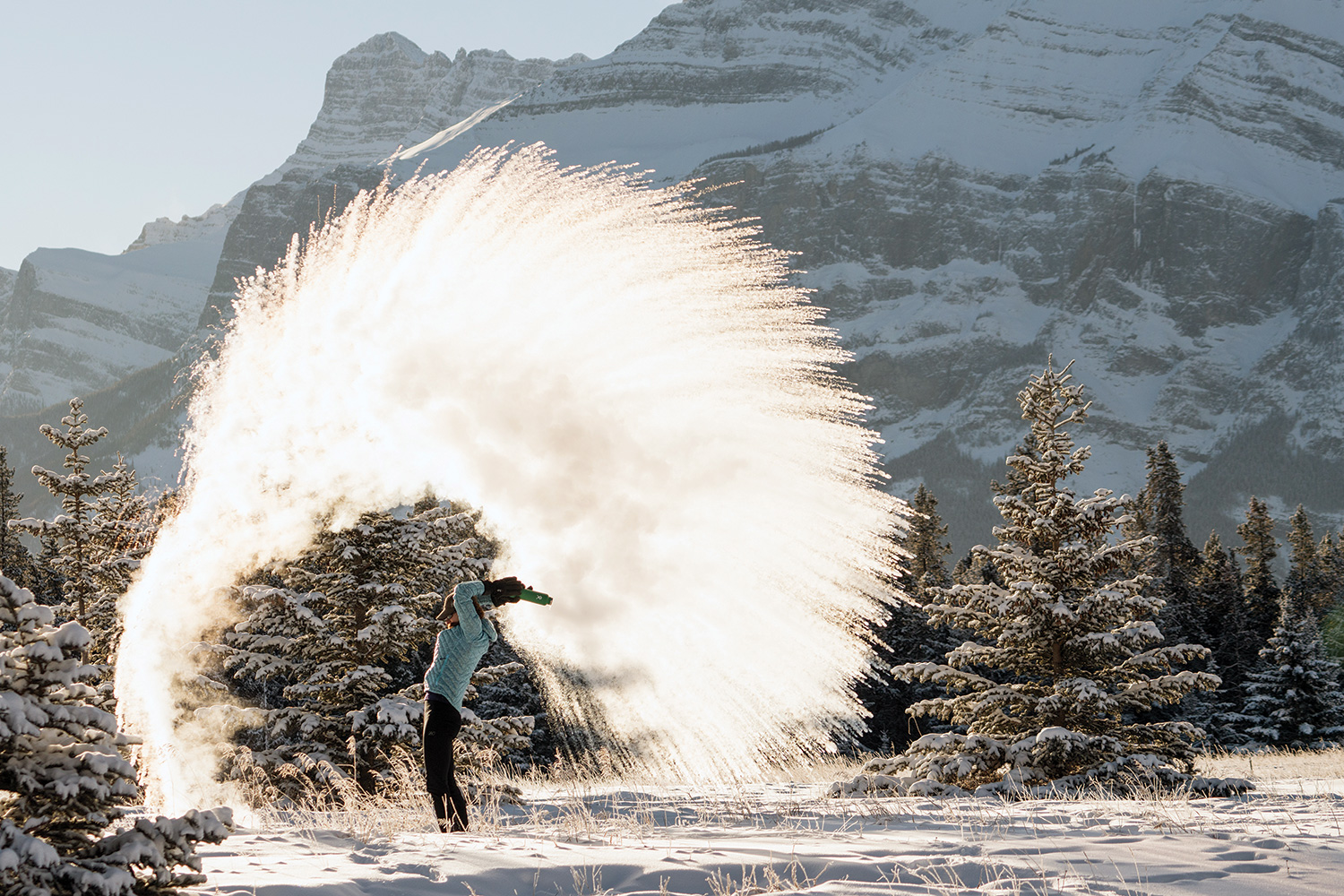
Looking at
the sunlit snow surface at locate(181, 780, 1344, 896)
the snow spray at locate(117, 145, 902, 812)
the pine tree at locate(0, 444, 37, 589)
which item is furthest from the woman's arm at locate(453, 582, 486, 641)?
the pine tree at locate(0, 444, 37, 589)

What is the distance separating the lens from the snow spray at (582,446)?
488 inches

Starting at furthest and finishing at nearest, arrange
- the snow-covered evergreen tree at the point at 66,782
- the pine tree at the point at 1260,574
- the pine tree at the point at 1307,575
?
the pine tree at the point at 1307,575, the pine tree at the point at 1260,574, the snow-covered evergreen tree at the point at 66,782

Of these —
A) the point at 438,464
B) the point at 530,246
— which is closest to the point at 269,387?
the point at 438,464

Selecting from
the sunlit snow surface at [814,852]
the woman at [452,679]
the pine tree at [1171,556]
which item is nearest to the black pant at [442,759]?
the woman at [452,679]

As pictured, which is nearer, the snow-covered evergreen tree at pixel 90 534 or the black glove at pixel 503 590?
the black glove at pixel 503 590

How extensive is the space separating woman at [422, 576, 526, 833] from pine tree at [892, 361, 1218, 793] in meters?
8.06

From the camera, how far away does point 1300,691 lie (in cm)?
3812

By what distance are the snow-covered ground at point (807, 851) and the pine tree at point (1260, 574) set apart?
172ft

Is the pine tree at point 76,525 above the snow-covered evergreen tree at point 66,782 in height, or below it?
above

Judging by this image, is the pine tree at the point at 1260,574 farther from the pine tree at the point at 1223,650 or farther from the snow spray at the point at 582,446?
the snow spray at the point at 582,446

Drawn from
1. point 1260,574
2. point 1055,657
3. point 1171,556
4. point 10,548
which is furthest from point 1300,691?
point 10,548

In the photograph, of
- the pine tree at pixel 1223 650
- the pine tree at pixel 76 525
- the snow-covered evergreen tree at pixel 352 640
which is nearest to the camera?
the snow-covered evergreen tree at pixel 352 640

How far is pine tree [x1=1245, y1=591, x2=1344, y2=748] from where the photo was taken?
37.7m

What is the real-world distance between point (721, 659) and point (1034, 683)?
4.89 meters
